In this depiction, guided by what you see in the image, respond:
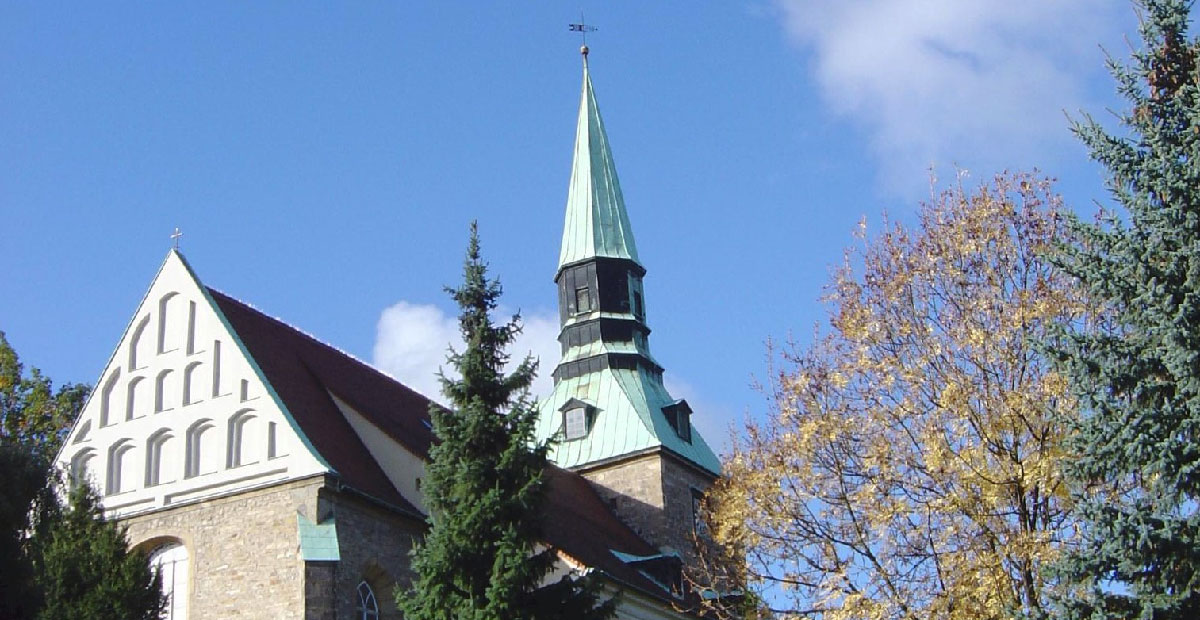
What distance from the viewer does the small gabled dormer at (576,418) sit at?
33.4m

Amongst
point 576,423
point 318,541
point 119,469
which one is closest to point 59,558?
point 318,541

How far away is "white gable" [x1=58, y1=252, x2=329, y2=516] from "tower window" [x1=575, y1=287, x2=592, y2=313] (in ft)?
42.2

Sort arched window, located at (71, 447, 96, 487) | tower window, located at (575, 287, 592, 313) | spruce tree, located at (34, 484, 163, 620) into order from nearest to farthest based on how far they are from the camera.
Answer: spruce tree, located at (34, 484, 163, 620) < arched window, located at (71, 447, 96, 487) < tower window, located at (575, 287, 592, 313)

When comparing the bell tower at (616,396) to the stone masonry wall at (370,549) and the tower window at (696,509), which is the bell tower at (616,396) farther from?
the stone masonry wall at (370,549)

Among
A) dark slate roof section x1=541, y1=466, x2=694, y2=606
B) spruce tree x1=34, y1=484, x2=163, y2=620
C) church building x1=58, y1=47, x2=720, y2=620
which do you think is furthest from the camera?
dark slate roof section x1=541, y1=466, x2=694, y2=606

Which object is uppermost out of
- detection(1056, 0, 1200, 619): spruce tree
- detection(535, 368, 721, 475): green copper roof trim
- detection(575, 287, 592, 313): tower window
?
detection(575, 287, 592, 313): tower window

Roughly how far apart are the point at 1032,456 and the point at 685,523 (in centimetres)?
1776

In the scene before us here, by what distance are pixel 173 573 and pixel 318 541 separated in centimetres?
290

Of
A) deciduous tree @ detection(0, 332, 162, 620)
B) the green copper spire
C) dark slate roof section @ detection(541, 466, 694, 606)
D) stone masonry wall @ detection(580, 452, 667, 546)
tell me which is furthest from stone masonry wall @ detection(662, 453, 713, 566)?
deciduous tree @ detection(0, 332, 162, 620)

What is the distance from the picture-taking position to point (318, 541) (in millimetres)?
20188

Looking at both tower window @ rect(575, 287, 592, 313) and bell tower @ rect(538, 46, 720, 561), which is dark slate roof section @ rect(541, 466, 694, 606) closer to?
bell tower @ rect(538, 46, 720, 561)

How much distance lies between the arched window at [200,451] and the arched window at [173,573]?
1.22 m

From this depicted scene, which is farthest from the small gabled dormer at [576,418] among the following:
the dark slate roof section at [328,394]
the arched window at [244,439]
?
the arched window at [244,439]

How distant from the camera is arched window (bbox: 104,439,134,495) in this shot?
889 inches
